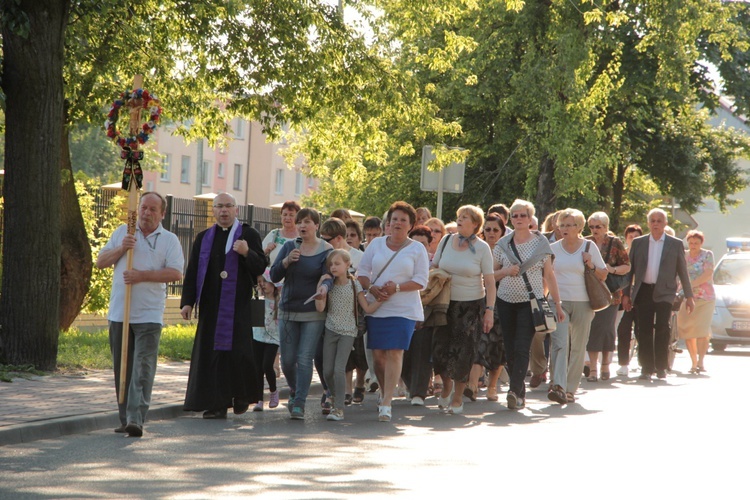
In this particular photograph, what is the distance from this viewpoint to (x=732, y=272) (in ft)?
91.6

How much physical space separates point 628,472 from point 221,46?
39.0 feet

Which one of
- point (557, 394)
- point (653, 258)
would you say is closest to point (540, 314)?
point (557, 394)

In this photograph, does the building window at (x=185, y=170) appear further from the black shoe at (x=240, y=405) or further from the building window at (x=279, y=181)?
the black shoe at (x=240, y=405)

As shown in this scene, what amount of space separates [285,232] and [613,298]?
18.9 ft

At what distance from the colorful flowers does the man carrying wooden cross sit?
985mm

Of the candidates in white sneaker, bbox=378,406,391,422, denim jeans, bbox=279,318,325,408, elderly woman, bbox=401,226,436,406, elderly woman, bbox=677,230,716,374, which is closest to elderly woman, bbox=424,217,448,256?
elderly woman, bbox=401,226,436,406

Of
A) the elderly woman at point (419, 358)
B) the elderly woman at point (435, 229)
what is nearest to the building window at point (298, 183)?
the elderly woman at point (435, 229)

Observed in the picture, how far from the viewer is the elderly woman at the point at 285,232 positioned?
12242 millimetres

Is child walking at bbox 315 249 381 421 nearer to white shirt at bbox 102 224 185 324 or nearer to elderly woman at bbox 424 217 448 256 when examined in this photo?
white shirt at bbox 102 224 185 324

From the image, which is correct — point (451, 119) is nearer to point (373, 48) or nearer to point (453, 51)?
point (453, 51)

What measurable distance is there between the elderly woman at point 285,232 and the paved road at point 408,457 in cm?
154

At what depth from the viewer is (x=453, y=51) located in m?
21.5

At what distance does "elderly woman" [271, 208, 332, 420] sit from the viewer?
37.2 ft

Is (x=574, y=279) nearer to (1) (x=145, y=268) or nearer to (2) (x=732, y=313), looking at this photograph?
(1) (x=145, y=268)
